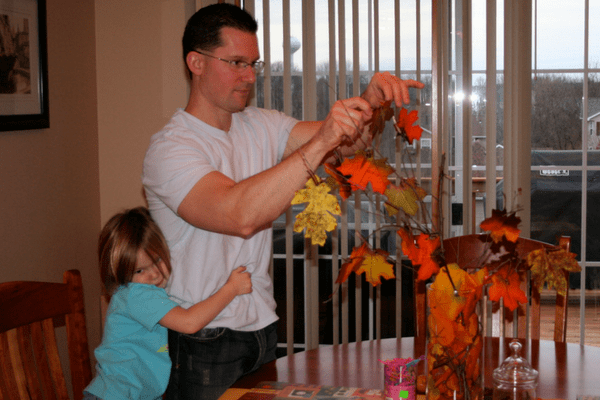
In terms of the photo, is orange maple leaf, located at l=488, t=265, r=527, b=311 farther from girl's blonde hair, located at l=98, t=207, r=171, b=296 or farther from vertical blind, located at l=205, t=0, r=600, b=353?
vertical blind, located at l=205, t=0, r=600, b=353

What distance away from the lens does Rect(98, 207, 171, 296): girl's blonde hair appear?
160cm

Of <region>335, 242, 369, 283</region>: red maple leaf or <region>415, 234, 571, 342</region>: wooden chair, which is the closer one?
<region>335, 242, 369, 283</region>: red maple leaf

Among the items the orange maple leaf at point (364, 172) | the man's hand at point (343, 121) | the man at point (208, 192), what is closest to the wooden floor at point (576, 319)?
the man at point (208, 192)

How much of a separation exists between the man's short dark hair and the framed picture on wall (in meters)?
0.80

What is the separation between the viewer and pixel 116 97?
2.64 metres

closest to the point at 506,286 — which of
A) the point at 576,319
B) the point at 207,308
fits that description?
the point at 207,308

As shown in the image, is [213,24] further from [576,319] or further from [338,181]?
[576,319]

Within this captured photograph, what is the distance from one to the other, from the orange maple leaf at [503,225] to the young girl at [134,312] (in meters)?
0.74

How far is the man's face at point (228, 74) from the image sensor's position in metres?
1.57

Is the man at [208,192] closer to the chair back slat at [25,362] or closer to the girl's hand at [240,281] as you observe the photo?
the girl's hand at [240,281]

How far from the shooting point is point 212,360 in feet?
4.91

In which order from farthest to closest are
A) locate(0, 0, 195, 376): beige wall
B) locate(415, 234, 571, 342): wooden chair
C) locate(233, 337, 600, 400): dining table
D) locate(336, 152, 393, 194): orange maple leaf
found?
locate(0, 0, 195, 376): beige wall
locate(415, 234, 571, 342): wooden chair
locate(233, 337, 600, 400): dining table
locate(336, 152, 393, 194): orange maple leaf

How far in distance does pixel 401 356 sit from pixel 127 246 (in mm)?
763

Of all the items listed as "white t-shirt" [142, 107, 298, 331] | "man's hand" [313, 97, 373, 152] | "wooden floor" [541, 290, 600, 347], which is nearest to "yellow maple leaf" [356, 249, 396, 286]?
"man's hand" [313, 97, 373, 152]
